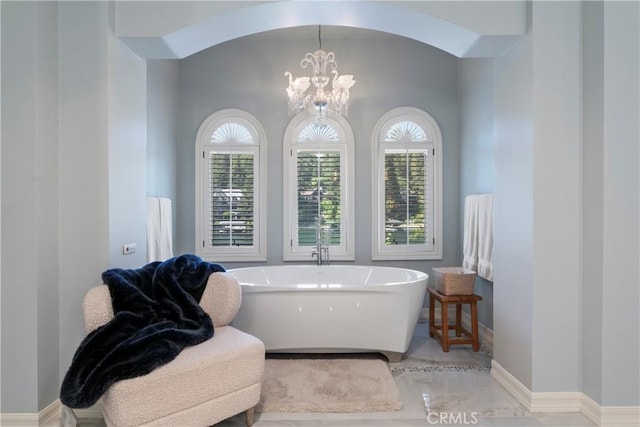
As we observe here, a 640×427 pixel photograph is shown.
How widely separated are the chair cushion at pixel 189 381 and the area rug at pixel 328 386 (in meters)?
0.45

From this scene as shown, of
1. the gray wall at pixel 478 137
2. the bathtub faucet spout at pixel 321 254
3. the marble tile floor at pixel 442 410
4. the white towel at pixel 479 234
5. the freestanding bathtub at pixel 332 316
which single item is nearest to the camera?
the marble tile floor at pixel 442 410

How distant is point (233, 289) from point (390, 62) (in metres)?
3.17

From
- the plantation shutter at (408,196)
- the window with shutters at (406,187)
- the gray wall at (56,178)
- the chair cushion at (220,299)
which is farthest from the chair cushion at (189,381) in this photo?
the plantation shutter at (408,196)

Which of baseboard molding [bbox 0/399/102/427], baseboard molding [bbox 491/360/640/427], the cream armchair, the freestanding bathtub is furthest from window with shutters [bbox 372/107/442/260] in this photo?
baseboard molding [bbox 0/399/102/427]

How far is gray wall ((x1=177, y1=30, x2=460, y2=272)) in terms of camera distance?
169 inches

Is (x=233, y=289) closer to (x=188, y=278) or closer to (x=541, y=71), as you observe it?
(x=188, y=278)

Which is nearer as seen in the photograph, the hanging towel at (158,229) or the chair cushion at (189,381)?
the chair cushion at (189,381)

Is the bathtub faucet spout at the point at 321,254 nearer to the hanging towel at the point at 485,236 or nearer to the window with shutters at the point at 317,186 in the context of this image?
the window with shutters at the point at 317,186

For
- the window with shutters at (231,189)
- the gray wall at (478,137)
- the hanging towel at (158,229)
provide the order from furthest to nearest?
the window with shutters at (231,189) < the gray wall at (478,137) < the hanging towel at (158,229)

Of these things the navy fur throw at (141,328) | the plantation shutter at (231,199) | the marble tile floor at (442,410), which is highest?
the plantation shutter at (231,199)

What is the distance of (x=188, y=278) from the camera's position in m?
2.33

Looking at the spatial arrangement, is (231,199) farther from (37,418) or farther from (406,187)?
(37,418)

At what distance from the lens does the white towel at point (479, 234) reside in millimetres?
3332

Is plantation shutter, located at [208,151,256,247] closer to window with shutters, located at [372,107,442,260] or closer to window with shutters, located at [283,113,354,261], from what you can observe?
window with shutters, located at [283,113,354,261]
